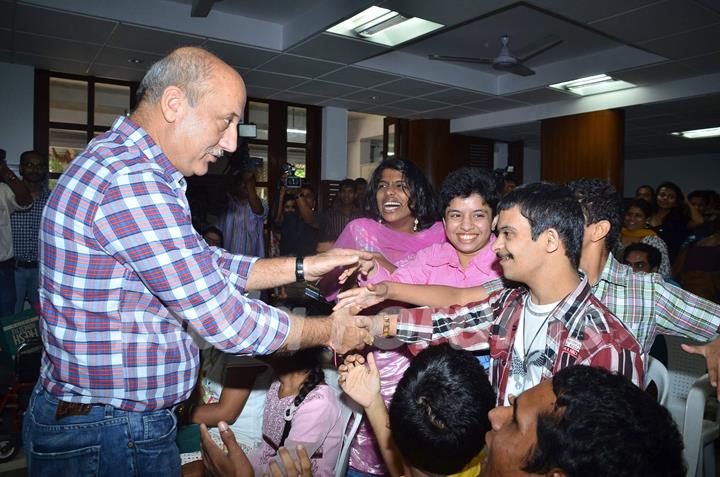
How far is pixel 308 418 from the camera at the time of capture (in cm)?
171

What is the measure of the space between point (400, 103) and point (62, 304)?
23.1ft

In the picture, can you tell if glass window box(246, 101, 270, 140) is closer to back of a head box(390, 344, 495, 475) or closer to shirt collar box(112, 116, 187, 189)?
shirt collar box(112, 116, 187, 189)

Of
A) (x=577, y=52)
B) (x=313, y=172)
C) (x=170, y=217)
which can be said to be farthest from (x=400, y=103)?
(x=170, y=217)

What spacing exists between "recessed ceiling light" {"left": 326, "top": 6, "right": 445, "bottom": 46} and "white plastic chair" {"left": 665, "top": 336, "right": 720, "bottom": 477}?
3.49m

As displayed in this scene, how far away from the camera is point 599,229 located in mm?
1757

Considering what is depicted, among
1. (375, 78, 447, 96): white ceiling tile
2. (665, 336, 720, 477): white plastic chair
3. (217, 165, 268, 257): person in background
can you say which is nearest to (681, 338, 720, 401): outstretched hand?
(665, 336, 720, 477): white plastic chair

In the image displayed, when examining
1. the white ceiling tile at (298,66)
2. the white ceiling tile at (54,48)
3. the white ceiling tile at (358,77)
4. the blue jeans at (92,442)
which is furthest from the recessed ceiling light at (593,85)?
the blue jeans at (92,442)

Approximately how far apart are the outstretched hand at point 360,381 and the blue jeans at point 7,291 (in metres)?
4.13

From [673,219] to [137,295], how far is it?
18.1ft

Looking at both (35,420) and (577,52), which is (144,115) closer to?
(35,420)

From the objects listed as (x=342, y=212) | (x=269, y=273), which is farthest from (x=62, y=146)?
(x=269, y=273)

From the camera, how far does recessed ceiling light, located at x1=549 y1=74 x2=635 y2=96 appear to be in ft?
21.5

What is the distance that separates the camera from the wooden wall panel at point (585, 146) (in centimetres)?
729

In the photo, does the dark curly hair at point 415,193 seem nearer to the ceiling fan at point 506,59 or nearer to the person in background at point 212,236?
the person in background at point 212,236
